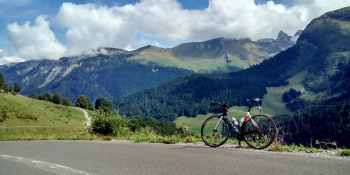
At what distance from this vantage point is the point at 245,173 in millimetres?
7504

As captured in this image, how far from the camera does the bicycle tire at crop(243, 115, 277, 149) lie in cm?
1107

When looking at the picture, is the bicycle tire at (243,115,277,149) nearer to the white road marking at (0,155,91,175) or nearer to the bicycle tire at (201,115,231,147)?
the bicycle tire at (201,115,231,147)

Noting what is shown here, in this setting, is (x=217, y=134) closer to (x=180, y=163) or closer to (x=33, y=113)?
(x=180, y=163)

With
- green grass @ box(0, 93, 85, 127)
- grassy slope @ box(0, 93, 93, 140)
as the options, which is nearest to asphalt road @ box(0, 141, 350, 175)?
grassy slope @ box(0, 93, 93, 140)

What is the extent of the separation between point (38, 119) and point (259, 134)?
86045mm

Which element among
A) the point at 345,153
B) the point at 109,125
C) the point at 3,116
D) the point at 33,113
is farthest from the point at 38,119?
the point at 345,153

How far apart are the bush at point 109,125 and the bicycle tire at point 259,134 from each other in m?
13.0

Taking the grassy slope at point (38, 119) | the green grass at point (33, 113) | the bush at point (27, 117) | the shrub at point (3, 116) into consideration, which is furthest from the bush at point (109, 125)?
the bush at point (27, 117)

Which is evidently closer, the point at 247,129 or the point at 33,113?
the point at 247,129

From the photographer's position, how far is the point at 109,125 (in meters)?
22.6

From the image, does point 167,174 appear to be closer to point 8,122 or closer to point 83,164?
point 83,164

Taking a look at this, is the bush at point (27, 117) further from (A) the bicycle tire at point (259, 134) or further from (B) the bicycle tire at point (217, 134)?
(A) the bicycle tire at point (259, 134)

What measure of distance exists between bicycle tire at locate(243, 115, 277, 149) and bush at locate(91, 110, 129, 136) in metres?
13.0

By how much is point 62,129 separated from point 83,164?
2793 inches
